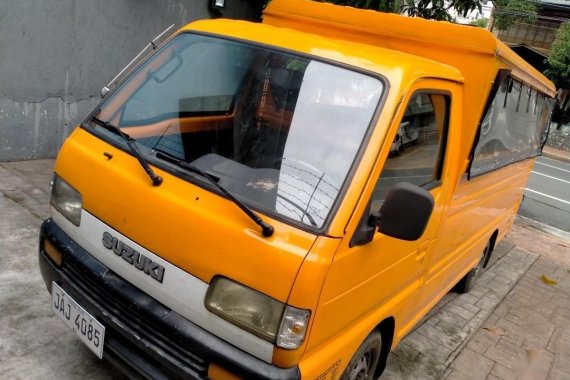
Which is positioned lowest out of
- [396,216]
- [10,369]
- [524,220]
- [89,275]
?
[524,220]

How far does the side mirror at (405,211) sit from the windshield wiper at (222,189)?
20.9 inches

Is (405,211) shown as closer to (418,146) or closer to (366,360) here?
(418,146)

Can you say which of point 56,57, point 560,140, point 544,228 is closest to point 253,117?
point 56,57

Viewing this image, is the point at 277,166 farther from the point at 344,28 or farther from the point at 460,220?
the point at 460,220

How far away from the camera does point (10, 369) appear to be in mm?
2584

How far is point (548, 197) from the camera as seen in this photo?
12656mm

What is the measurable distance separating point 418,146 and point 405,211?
827 mm

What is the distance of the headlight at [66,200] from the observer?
95.6 inches

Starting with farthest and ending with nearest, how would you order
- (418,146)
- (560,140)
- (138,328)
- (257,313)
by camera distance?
1. (560,140)
2. (418,146)
3. (138,328)
4. (257,313)

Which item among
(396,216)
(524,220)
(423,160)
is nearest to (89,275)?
(396,216)

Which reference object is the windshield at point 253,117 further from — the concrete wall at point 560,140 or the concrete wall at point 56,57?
the concrete wall at point 560,140

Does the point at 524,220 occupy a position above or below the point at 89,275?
below

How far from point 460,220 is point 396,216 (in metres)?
1.82

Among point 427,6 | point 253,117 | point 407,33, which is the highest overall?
point 427,6
